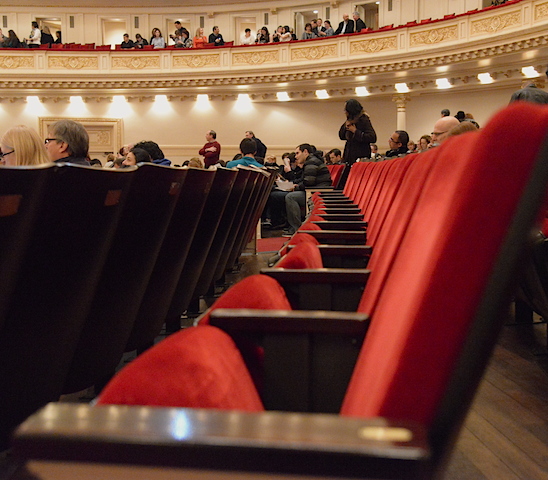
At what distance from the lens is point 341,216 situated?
189 centimetres

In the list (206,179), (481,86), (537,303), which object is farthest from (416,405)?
(481,86)

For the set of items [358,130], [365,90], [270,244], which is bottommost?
[270,244]

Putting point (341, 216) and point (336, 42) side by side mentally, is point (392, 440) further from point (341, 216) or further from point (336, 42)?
point (336, 42)

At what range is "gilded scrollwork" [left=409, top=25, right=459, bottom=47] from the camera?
291 inches

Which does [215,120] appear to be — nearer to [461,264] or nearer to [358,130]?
[358,130]

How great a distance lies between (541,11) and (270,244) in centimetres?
419

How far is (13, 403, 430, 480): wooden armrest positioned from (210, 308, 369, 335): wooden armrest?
262mm

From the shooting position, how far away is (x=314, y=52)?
8625 mm

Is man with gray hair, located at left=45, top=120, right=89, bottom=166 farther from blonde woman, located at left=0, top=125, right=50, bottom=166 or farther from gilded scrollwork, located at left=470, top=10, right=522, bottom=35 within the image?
gilded scrollwork, located at left=470, top=10, right=522, bottom=35

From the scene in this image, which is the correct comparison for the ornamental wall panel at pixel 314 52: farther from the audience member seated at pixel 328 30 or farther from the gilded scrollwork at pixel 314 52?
the audience member seated at pixel 328 30

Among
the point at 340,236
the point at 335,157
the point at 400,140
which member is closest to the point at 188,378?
the point at 340,236

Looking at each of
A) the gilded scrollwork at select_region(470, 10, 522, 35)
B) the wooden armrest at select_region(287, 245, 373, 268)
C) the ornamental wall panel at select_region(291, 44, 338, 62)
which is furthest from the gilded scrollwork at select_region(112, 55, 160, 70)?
the wooden armrest at select_region(287, 245, 373, 268)

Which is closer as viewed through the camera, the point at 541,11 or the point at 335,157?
the point at 541,11

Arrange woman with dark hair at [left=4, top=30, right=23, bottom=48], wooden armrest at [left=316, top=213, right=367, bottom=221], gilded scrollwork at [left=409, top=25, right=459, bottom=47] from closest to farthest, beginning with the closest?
wooden armrest at [left=316, top=213, right=367, bottom=221] → gilded scrollwork at [left=409, top=25, right=459, bottom=47] → woman with dark hair at [left=4, top=30, right=23, bottom=48]
